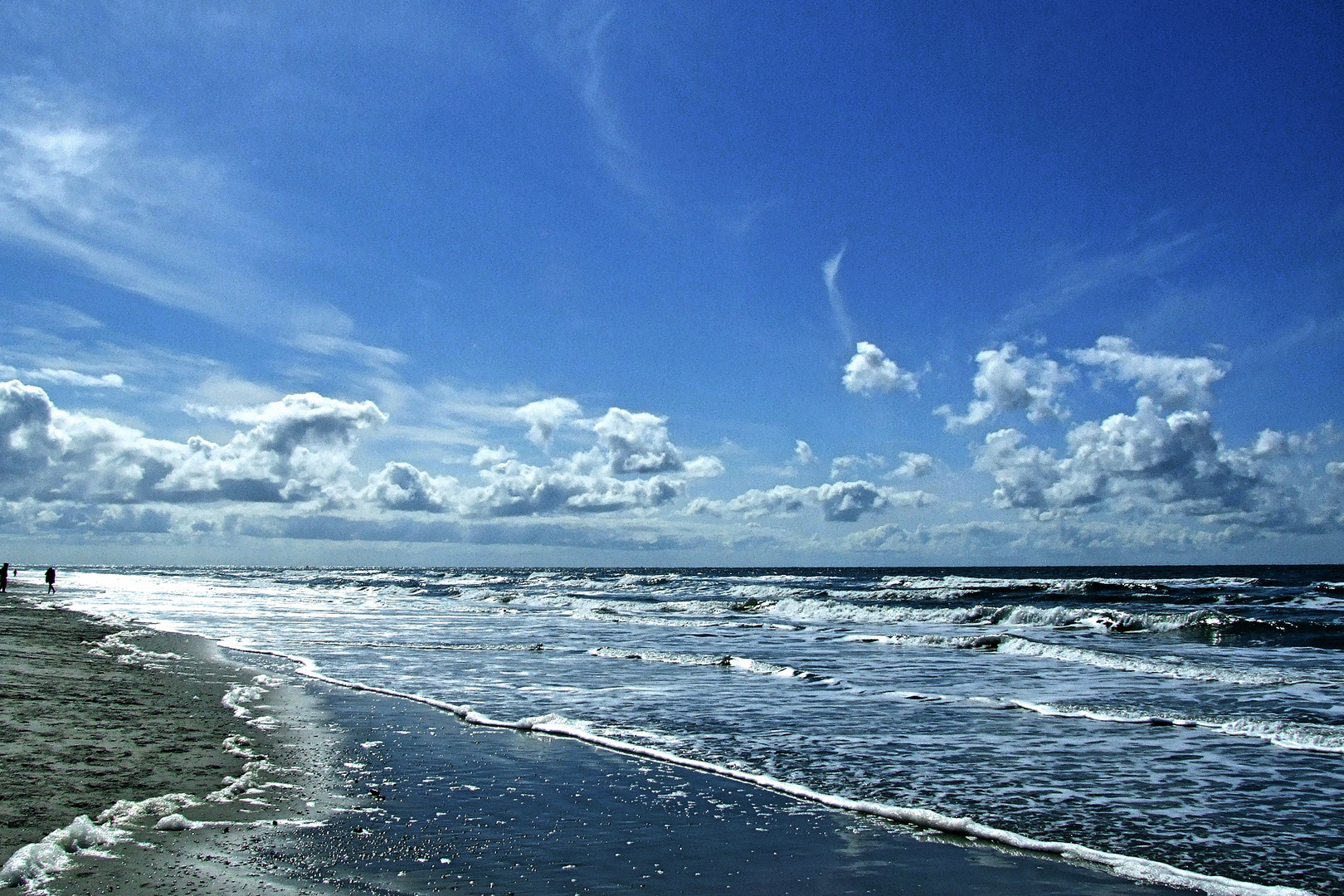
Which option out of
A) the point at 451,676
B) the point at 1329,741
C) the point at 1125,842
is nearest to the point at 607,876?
the point at 1125,842

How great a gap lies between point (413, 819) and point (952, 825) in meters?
4.48

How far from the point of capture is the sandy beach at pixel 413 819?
571 cm

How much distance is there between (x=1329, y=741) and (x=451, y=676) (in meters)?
14.0

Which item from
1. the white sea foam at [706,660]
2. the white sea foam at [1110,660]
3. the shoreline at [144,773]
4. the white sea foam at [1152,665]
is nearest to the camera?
the shoreline at [144,773]

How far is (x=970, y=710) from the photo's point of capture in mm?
13328

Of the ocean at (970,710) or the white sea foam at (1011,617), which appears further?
the white sea foam at (1011,617)

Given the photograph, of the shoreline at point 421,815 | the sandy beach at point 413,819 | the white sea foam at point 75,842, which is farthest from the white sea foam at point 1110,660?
the white sea foam at point 75,842

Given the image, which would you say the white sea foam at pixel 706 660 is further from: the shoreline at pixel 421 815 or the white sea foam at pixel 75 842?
the white sea foam at pixel 75 842

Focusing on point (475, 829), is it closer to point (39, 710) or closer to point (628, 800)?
point (628, 800)

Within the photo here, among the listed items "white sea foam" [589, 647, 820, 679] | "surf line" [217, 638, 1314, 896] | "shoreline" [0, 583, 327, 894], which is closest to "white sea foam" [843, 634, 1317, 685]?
"white sea foam" [589, 647, 820, 679]

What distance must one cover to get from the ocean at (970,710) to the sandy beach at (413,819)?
→ 422 mm

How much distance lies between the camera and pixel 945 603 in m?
50.1

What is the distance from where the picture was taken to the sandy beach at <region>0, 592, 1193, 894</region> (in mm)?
5715

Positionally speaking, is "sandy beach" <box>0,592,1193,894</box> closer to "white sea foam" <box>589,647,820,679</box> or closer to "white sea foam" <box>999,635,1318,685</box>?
"white sea foam" <box>589,647,820,679</box>
